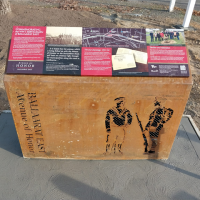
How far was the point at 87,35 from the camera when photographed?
8.70ft

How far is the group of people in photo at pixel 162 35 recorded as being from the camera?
2.68 metres

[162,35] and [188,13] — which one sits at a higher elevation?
[162,35]

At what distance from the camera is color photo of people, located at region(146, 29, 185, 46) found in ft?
8.71

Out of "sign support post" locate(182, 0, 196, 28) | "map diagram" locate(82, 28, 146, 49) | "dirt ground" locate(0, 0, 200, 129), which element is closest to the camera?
"map diagram" locate(82, 28, 146, 49)

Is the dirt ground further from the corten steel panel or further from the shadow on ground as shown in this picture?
the shadow on ground

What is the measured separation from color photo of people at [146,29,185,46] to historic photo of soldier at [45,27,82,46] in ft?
2.86

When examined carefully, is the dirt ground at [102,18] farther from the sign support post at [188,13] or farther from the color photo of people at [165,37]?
the color photo of people at [165,37]

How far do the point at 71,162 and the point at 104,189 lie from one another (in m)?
0.65

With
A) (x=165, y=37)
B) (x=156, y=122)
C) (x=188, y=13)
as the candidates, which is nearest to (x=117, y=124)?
(x=156, y=122)

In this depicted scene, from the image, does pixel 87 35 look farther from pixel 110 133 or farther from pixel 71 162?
pixel 71 162

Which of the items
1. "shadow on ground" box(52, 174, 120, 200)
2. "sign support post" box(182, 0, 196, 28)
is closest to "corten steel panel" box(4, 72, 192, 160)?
"shadow on ground" box(52, 174, 120, 200)

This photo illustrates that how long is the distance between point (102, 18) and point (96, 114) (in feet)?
24.3

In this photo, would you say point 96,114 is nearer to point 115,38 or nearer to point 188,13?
point 115,38

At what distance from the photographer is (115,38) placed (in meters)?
2.65
